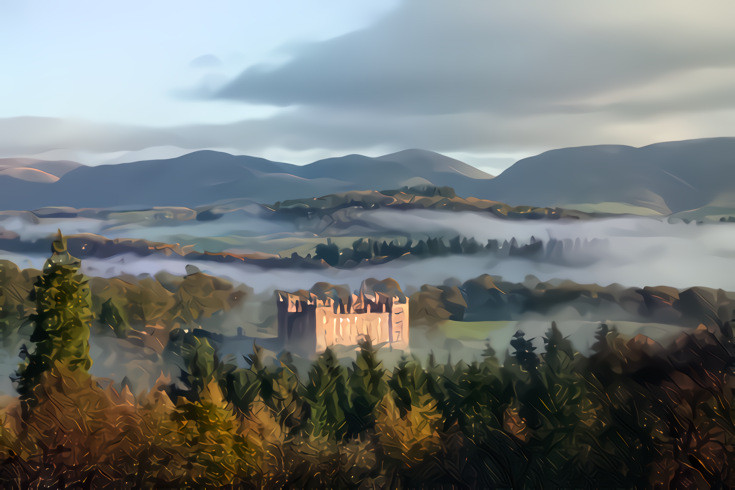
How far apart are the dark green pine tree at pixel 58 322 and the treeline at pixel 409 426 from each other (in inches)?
49.9

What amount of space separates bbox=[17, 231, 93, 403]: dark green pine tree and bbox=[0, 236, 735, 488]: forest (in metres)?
0.09

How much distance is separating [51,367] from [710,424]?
38.0 metres

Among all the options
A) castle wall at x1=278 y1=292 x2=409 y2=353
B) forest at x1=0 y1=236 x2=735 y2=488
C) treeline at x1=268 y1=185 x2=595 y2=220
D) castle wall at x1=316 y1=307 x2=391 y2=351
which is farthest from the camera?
castle wall at x1=278 y1=292 x2=409 y2=353

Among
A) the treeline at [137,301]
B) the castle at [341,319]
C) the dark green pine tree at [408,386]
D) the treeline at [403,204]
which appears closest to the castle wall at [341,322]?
the castle at [341,319]

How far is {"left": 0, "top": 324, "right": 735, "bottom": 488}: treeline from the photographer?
139 ft

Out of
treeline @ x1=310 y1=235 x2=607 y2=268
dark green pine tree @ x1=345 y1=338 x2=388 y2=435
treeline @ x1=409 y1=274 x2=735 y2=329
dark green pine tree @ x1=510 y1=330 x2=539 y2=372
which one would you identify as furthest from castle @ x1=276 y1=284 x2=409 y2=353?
dark green pine tree @ x1=345 y1=338 x2=388 y2=435

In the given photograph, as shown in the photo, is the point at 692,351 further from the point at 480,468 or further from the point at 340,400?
the point at 340,400

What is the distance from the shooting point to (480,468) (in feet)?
163

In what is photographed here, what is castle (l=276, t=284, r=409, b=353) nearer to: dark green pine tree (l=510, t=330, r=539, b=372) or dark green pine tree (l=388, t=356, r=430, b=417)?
dark green pine tree (l=510, t=330, r=539, b=372)

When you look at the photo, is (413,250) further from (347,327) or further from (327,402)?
(327,402)

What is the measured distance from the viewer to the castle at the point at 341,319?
117562mm

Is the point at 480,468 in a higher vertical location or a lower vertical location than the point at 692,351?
lower

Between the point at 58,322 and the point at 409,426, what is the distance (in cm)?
2335

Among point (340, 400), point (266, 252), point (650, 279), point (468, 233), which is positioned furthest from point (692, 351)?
point (266, 252)
